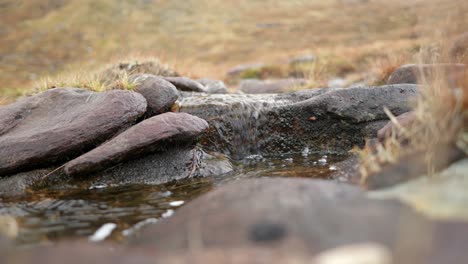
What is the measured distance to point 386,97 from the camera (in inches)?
307

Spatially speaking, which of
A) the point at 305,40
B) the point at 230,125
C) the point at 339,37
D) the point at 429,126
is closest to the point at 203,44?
the point at 305,40

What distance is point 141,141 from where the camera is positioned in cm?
602

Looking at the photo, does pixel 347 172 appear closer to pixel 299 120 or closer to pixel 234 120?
Answer: pixel 299 120

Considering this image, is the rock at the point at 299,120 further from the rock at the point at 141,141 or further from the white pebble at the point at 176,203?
the white pebble at the point at 176,203

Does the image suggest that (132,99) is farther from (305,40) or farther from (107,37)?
(107,37)

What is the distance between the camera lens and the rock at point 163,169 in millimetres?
6173

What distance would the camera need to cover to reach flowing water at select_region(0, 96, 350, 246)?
411cm

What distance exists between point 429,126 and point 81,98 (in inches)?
222

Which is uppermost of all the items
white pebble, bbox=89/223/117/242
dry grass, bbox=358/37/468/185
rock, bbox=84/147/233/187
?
dry grass, bbox=358/37/468/185

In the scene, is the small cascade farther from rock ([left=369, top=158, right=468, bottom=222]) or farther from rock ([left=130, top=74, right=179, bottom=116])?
rock ([left=369, top=158, right=468, bottom=222])

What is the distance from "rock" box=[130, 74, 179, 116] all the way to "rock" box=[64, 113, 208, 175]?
3.29 ft

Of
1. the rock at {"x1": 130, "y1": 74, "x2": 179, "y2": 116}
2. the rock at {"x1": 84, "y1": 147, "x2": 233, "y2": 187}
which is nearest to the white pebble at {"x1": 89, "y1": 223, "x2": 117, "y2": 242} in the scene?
the rock at {"x1": 84, "y1": 147, "x2": 233, "y2": 187}

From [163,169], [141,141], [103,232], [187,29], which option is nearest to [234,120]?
[163,169]

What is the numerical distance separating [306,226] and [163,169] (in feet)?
13.0
